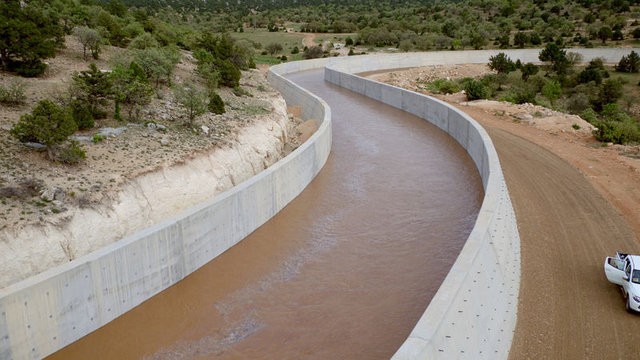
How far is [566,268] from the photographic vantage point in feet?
44.2

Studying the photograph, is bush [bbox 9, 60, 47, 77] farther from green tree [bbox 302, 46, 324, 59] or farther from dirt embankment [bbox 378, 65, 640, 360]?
green tree [bbox 302, 46, 324, 59]

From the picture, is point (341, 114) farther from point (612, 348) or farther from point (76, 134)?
point (612, 348)

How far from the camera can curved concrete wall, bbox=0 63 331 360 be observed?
10.9 meters

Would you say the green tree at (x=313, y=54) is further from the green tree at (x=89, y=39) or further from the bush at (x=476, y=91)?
the green tree at (x=89, y=39)

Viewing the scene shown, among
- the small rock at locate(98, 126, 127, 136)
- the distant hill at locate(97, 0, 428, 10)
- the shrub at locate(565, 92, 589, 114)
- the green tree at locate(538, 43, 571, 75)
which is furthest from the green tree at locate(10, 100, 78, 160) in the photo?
the distant hill at locate(97, 0, 428, 10)

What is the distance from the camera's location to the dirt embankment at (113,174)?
12.5 meters

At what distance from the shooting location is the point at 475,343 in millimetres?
9922

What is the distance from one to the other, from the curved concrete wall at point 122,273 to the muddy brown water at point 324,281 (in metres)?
0.37

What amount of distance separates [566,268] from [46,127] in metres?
14.6

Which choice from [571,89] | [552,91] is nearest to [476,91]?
[552,91]

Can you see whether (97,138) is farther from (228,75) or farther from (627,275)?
(627,275)

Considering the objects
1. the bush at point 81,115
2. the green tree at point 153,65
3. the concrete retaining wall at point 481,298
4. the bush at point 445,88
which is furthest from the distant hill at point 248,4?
the concrete retaining wall at point 481,298

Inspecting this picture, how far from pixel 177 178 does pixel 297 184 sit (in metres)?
5.36

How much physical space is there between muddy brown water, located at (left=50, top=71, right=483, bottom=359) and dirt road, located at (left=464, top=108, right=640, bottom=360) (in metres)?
2.23
